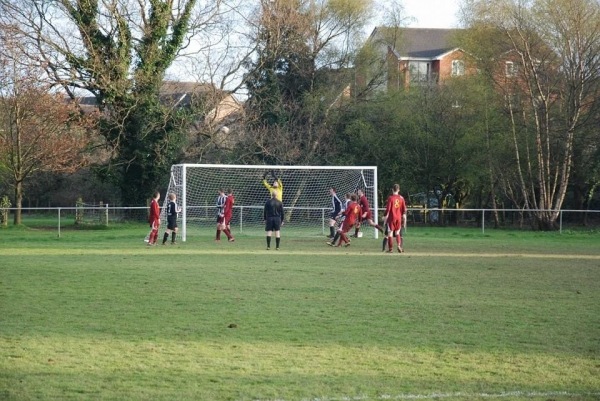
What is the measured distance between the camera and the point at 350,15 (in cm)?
5122

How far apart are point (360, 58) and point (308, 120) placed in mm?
5909

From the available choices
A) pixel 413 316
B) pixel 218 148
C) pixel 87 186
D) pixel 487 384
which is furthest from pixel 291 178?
pixel 487 384

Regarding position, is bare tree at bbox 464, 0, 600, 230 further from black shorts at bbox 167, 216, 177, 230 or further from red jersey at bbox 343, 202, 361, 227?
black shorts at bbox 167, 216, 177, 230

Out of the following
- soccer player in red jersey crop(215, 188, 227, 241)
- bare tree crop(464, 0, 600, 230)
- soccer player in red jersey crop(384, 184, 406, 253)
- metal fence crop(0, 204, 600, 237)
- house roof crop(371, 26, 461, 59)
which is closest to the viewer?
soccer player in red jersey crop(384, 184, 406, 253)

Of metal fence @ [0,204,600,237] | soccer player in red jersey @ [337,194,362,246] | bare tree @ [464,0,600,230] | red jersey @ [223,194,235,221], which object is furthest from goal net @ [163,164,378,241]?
bare tree @ [464,0,600,230]

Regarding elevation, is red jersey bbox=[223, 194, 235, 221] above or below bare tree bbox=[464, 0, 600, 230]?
below

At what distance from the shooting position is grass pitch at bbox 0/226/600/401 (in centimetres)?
764

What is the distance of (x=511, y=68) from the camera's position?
41938mm

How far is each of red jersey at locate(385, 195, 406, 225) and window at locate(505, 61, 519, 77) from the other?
20486mm

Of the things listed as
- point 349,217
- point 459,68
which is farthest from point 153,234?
point 459,68

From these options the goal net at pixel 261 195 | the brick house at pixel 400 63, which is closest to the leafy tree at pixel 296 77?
the brick house at pixel 400 63

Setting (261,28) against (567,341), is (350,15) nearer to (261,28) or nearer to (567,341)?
(261,28)

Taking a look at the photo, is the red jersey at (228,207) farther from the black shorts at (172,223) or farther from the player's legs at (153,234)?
the player's legs at (153,234)

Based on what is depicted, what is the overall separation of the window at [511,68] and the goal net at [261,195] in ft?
27.6
